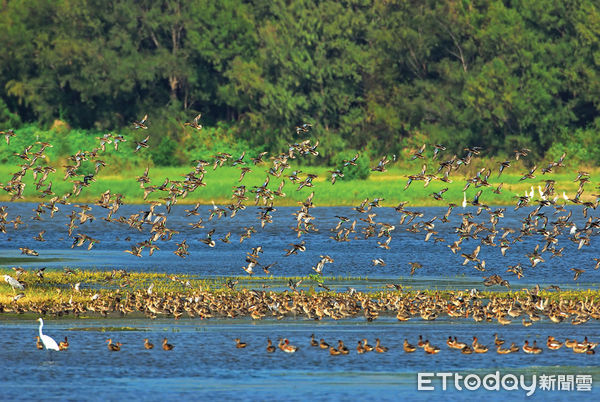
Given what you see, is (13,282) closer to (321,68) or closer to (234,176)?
(234,176)

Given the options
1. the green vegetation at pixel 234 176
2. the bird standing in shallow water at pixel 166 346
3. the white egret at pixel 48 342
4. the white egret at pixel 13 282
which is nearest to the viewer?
the white egret at pixel 48 342

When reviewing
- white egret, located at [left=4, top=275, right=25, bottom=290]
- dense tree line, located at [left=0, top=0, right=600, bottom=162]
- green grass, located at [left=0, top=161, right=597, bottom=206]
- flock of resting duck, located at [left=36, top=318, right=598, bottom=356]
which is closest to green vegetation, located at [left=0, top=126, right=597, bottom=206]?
green grass, located at [left=0, top=161, right=597, bottom=206]

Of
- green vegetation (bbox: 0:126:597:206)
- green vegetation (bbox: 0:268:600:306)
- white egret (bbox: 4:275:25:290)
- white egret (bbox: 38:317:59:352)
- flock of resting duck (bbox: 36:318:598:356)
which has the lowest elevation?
green vegetation (bbox: 0:126:597:206)

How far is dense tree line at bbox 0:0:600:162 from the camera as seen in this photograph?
290 feet

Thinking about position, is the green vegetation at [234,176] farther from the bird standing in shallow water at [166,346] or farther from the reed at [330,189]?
the bird standing in shallow water at [166,346]

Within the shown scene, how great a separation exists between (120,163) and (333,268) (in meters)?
42.9

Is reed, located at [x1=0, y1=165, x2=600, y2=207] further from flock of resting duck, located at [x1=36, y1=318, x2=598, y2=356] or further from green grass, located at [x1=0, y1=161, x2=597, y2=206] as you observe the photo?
flock of resting duck, located at [x1=36, y1=318, x2=598, y2=356]

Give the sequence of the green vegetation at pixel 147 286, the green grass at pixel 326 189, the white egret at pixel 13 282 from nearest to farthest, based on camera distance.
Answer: the white egret at pixel 13 282 → the green vegetation at pixel 147 286 → the green grass at pixel 326 189

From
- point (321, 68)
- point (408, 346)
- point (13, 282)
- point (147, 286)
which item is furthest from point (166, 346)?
point (321, 68)

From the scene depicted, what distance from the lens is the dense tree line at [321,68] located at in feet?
290

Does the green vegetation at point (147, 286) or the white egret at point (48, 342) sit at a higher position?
the white egret at point (48, 342)

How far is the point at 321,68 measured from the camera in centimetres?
9250

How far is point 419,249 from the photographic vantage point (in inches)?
2205

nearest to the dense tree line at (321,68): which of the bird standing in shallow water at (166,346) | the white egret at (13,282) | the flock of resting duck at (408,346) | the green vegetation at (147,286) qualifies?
the green vegetation at (147,286)
